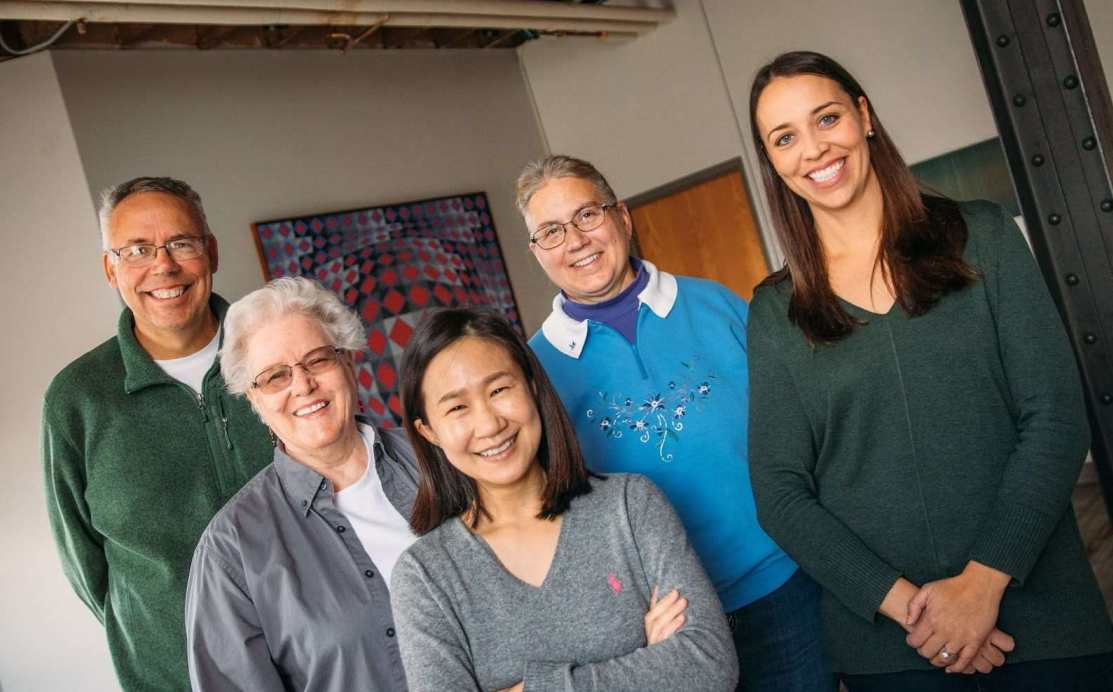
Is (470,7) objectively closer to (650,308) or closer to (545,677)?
(650,308)

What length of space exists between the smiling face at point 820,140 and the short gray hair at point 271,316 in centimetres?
97

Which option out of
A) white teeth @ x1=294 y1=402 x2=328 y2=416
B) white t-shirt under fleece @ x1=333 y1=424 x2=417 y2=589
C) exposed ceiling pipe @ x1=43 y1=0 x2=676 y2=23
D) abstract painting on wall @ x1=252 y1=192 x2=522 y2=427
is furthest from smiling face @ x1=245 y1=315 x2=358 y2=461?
abstract painting on wall @ x1=252 y1=192 x2=522 y2=427

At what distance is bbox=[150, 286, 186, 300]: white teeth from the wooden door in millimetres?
4337

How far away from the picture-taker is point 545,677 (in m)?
1.51

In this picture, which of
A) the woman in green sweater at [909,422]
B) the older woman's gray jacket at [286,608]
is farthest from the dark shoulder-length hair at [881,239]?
the older woman's gray jacket at [286,608]

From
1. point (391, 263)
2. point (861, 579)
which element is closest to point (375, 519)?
point (861, 579)

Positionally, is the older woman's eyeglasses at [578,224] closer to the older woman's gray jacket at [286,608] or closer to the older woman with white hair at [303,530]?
the older woman with white hair at [303,530]

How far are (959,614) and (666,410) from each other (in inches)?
28.6

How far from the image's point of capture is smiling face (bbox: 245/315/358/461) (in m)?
1.93

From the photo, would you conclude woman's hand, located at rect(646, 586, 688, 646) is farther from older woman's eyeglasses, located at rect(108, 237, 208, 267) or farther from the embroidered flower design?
older woman's eyeglasses, located at rect(108, 237, 208, 267)

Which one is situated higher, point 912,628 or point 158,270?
point 158,270

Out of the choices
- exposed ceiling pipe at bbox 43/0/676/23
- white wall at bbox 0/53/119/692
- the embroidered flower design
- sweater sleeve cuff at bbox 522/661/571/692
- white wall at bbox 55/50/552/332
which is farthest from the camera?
white wall at bbox 55/50/552/332

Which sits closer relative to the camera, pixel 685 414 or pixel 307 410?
pixel 307 410

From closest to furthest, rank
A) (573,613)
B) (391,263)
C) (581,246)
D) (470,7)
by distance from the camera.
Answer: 1. (573,613)
2. (581,246)
3. (470,7)
4. (391,263)
